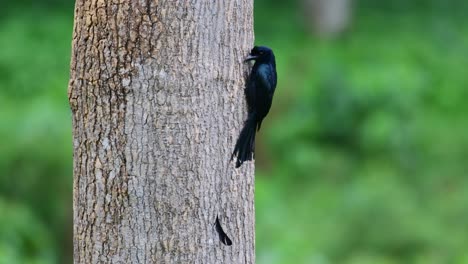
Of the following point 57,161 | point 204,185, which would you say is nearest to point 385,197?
point 57,161

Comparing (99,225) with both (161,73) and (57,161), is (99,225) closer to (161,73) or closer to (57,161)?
(161,73)

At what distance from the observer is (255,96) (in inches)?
124

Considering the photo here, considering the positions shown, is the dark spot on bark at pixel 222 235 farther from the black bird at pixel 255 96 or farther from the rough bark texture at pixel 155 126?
the black bird at pixel 255 96

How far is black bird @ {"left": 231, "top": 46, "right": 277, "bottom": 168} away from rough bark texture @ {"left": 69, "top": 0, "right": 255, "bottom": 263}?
0.06 m

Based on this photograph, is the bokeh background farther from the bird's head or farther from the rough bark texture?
the bird's head

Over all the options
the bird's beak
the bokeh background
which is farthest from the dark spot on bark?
the bokeh background

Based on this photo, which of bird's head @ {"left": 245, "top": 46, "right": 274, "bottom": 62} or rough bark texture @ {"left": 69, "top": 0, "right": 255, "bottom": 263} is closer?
rough bark texture @ {"left": 69, "top": 0, "right": 255, "bottom": 263}

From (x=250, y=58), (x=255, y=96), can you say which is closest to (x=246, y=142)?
(x=255, y=96)

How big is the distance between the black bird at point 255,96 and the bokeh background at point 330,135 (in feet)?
10.4

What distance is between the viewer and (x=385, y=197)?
802 centimetres

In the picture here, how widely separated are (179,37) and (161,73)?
0.45ft

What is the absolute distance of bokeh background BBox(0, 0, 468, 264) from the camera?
24.7ft

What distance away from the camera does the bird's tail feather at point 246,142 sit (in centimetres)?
311

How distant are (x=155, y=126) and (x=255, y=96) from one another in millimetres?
399
